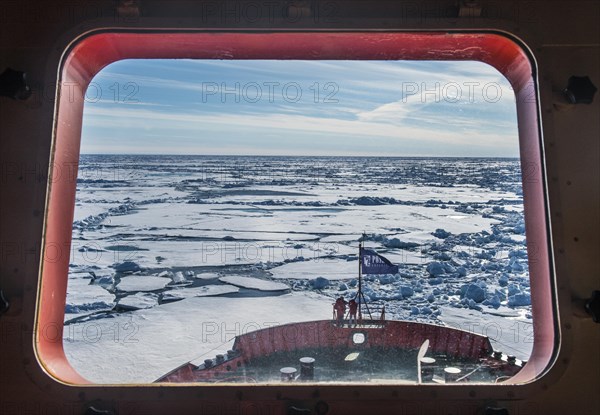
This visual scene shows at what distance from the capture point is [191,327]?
16.0 feet

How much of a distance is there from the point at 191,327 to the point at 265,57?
3.92 m

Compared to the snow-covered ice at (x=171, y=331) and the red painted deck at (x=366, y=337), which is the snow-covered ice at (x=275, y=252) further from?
the red painted deck at (x=366, y=337)

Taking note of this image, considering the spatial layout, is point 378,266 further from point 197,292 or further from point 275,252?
point 275,252

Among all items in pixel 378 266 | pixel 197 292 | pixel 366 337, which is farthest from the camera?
pixel 197 292

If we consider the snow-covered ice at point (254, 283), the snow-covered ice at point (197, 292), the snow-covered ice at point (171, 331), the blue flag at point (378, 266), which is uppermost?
the blue flag at point (378, 266)

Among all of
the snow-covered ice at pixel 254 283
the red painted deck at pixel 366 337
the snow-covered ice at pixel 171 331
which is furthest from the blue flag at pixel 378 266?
the snow-covered ice at pixel 254 283

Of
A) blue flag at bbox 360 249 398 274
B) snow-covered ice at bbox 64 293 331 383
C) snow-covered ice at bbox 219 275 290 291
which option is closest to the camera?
blue flag at bbox 360 249 398 274

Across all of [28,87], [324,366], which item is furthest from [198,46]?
[324,366]

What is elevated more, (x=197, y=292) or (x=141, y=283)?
(x=141, y=283)

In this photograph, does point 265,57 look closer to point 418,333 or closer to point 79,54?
point 79,54

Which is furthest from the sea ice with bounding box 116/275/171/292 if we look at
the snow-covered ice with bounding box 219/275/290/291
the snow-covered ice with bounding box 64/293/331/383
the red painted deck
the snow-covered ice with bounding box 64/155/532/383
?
the red painted deck

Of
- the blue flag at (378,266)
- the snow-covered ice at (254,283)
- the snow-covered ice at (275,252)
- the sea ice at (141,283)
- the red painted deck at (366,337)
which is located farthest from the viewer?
the snow-covered ice at (254,283)

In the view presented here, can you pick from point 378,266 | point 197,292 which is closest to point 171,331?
point 197,292

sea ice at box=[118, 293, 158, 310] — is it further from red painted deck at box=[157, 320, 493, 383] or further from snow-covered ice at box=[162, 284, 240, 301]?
red painted deck at box=[157, 320, 493, 383]
